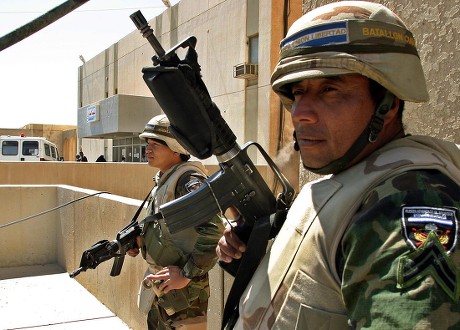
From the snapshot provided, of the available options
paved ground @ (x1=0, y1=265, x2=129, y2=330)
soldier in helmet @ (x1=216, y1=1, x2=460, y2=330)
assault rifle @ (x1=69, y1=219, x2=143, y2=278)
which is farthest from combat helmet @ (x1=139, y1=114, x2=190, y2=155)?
paved ground @ (x1=0, y1=265, x2=129, y2=330)

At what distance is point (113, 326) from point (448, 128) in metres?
3.63

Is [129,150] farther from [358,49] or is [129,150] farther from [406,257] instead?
[406,257]

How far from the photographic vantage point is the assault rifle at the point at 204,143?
5.22 ft

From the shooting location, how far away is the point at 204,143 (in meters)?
1.67

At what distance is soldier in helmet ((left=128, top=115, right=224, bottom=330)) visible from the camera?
2.48 meters

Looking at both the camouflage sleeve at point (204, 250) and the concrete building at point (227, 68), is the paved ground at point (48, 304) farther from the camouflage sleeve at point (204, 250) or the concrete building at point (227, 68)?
the concrete building at point (227, 68)

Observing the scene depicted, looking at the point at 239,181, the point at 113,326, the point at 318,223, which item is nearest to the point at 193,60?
the point at 239,181

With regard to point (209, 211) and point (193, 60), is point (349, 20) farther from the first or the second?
point (209, 211)

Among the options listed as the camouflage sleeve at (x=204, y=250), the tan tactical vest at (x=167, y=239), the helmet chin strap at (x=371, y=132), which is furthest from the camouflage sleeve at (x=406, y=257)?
the tan tactical vest at (x=167, y=239)

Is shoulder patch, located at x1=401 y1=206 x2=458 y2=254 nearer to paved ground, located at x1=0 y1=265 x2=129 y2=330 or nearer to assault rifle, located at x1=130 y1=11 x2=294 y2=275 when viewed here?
assault rifle, located at x1=130 y1=11 x2=294 y2=275

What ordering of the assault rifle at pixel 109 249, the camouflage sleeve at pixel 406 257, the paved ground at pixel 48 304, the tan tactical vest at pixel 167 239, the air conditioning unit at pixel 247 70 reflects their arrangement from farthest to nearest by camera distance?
the air conditioning unit at pixel 247 70 < the paved ground at pixel 48 304 < the assault rifle at pixel 109 249 < the tan tactical vest at pixel 167 239 < the camouflage sleeve at pixel 406 257

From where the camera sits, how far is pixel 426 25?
2.00 meters

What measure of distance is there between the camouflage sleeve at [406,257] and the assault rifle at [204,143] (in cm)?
66

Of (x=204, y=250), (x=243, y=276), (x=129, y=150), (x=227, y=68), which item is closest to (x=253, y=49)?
(x=227, y=68)
